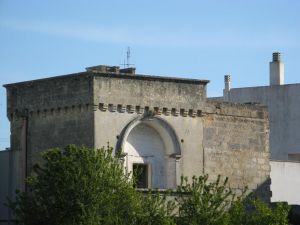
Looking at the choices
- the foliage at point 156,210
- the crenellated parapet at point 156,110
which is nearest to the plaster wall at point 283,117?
the crenellated parapet at point 156,110

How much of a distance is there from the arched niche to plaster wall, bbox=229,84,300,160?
16.6 metres

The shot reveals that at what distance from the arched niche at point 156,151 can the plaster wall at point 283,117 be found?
652 inches

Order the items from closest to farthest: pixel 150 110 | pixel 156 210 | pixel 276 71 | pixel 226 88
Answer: pixel 156 210, pixel 150 110, pixel 276 71, pixel 226 88

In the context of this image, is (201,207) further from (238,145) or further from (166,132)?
(238,145)

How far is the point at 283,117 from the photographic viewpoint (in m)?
62.0

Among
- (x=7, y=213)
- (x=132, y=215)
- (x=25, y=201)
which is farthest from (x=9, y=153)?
(x=132, y=215)

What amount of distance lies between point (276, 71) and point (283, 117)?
2548 millimetres

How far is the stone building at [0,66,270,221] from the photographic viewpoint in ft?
142

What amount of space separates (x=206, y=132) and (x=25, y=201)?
319 inches

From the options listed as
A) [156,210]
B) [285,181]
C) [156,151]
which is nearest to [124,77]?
[156,151]

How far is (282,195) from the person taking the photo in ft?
164

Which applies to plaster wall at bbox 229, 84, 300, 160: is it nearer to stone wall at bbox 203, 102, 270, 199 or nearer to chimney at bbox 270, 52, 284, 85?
chimney at bbox 270, 52, 284, 85

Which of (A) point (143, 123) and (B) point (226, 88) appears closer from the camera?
(A) point (143, 123)

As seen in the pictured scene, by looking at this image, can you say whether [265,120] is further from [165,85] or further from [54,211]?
[54,211]
